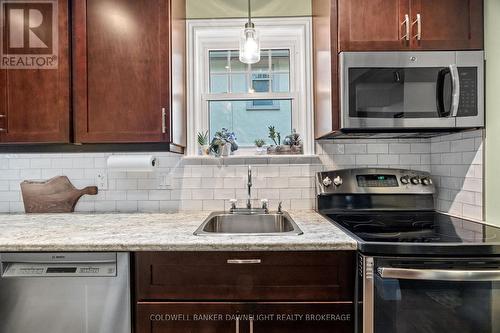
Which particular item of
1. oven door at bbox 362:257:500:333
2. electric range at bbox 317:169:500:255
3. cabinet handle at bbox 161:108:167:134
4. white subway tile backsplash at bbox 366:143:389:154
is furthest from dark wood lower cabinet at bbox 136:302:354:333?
white subway tile backsplash at bbox 366:143:389:154

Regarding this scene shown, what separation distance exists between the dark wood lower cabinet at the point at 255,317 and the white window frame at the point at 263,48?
105 cm

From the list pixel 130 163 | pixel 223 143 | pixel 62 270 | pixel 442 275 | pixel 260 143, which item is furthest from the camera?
pixel 260 143

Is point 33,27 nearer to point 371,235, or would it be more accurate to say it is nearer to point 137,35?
point 137,35

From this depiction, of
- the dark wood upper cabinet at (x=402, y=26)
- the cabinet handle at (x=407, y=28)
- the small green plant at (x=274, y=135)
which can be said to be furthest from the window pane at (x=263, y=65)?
the cabinet handle at (x=407, y=28)

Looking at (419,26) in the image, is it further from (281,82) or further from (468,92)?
(281,82)

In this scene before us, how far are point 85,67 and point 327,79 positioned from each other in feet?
4.20

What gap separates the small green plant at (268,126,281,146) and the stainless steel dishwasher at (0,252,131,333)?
1197 mm

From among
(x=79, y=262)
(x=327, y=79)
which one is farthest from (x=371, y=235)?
(x=79, y=262)

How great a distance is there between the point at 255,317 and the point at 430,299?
677 millimetres

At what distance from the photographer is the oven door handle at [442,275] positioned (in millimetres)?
1149

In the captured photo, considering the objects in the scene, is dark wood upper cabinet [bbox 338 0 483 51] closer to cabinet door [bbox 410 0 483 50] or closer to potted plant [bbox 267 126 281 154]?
cabinet door [bbox 410 0 483 50]

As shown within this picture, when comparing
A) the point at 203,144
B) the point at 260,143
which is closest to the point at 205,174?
the point at 203,144

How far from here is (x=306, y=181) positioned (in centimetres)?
202

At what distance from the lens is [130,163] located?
186 cm
